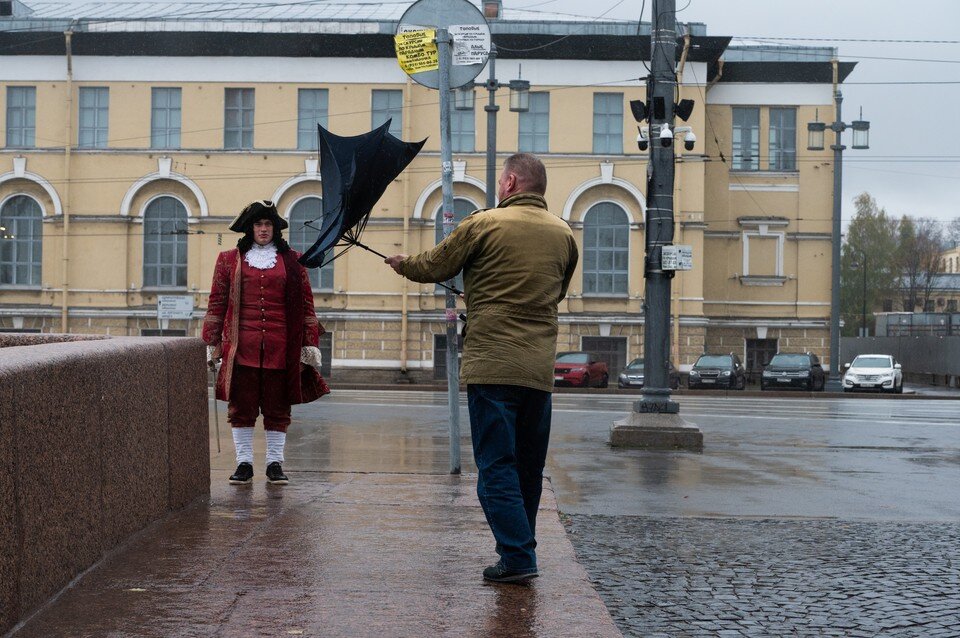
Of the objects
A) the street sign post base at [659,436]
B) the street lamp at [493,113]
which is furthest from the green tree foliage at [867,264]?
the street sign post base at [659,436]

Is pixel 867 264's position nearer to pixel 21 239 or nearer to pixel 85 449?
pixel 21 239

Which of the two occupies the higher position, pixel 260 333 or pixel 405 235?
pixel 405 235

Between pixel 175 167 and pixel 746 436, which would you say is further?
pixel 175 167

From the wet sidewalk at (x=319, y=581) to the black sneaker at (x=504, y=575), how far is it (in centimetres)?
6

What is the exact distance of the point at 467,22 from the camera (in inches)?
352

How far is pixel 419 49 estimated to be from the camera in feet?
29.7

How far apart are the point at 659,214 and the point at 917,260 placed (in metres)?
97.4

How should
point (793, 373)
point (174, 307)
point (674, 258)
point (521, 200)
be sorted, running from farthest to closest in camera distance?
point (174, 307)
point (793, 373)
point (674, 258)
point (521, 200)

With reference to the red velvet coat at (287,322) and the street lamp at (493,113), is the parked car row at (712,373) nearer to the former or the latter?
the street lamp at (493,113)

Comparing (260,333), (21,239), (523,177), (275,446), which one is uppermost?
(21,239)

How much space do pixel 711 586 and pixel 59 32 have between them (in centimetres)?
4035

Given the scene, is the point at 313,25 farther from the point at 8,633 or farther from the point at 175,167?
the point at 8,633

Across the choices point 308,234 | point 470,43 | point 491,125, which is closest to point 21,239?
point 308,234

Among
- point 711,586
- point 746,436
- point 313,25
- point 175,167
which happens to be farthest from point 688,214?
point 711,586
